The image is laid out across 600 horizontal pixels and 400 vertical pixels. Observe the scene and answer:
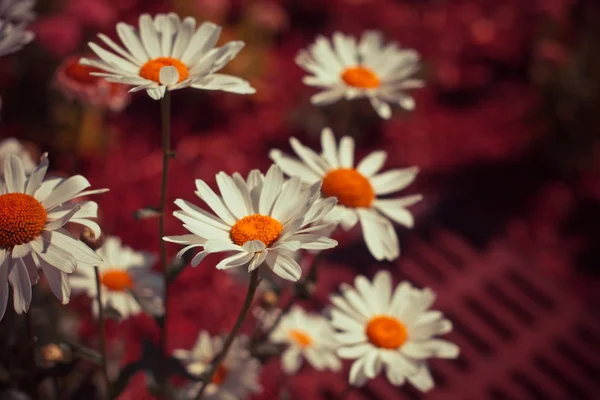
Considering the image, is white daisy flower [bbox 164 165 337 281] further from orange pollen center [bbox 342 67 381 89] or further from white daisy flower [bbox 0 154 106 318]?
orange pollen center [bbox 342 67 381 89]

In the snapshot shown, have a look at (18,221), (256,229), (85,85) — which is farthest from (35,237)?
A: (85,85)

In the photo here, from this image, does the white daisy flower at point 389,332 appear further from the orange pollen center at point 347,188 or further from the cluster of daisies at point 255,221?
the orange pollen center at point 347,188

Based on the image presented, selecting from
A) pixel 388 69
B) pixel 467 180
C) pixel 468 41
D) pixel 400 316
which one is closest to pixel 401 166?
pixel 467 180

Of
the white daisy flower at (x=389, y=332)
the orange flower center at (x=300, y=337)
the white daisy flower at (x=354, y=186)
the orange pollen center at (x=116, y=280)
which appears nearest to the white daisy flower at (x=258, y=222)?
the white daisy flower at (x=354, y=186)

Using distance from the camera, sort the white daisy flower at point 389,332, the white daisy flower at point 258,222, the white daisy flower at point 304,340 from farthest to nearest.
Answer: the white daisy flower at point 304,340
the white daisy flower at point 389,332
the white daisy flower at point 258,222

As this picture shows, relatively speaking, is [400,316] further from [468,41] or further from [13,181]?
[468,41]

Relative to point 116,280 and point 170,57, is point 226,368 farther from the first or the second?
point 170,57
